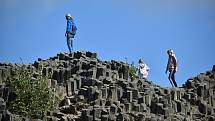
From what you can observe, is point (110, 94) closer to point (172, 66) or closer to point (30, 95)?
point (30, 95)

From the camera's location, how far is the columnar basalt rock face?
31375 millimetres

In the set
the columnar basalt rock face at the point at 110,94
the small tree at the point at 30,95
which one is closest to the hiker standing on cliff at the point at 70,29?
the columnar basalt rock face at the point at 110,94

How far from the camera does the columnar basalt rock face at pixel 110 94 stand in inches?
1235

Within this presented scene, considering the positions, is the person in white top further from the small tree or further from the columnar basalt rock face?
the small tree

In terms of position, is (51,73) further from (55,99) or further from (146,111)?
(146,111)

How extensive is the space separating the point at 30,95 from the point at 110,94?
3666 millimetres

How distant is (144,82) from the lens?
122 feet

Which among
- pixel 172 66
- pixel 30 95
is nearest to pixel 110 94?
pixel 30 95

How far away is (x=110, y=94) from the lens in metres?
33.5

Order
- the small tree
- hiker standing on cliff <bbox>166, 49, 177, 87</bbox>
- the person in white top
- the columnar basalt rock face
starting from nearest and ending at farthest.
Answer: the small tree → the columnar basalt rock face → hiker standing on cliff <bbox>166, 49, 177, 87</bbox> → the person in white top

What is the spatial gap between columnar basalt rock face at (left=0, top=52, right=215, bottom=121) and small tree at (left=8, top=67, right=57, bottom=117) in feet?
1.28

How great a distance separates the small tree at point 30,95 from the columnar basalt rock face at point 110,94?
0.39 metres

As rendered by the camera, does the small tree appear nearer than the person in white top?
Yes

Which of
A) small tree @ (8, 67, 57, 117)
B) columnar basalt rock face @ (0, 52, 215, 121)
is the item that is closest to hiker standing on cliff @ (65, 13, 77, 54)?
columnar basalt rock face @ (0, 52, 215, 121)
